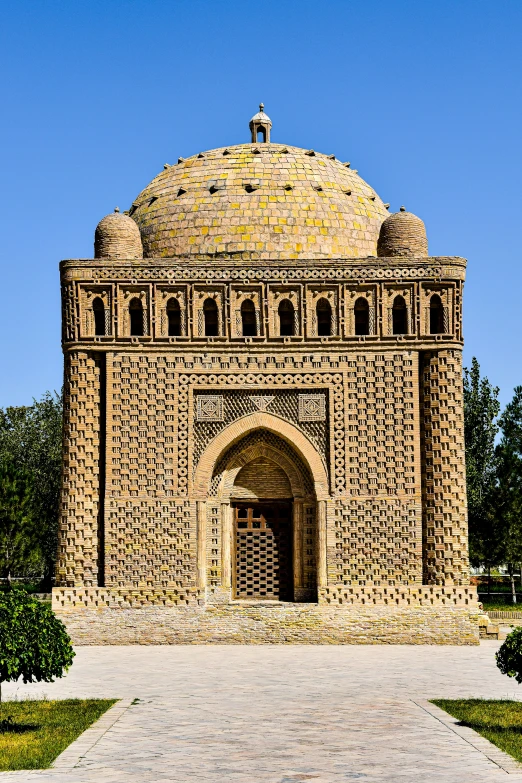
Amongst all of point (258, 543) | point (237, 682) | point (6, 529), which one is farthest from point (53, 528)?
point (237, 682)

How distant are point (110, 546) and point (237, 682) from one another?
19.6 feet

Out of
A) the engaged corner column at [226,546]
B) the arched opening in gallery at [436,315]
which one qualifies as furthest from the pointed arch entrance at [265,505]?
the arched opening in gallery at [436,315]

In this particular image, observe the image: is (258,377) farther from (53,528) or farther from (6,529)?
(53,528)

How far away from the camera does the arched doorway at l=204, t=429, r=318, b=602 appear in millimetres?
19953

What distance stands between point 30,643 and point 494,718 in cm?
444

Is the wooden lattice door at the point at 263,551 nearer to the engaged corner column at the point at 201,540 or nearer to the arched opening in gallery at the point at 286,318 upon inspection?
the engaged corner column at the point at 201,540

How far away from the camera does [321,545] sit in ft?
63.9

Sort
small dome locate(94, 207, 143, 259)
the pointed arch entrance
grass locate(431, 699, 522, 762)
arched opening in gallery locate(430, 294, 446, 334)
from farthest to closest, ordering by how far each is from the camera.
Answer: small dome locate(94, 207, 143, 259) → arched opening in gallery locate(430, 294, 446, 334) → the pointed arch entrance → grass locate(431, 699, 522, 762)

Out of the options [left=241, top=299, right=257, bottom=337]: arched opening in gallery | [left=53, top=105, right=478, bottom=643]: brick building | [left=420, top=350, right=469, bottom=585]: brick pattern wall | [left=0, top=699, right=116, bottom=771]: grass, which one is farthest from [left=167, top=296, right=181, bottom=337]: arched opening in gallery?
[left=0, top=699, right=116, bottom=771]: grass

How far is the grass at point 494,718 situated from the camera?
381 inches

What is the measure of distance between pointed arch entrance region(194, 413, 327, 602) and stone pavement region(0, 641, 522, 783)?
216 cm

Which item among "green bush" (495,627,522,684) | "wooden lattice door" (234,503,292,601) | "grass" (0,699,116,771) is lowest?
"grass" (0,699,116,771)

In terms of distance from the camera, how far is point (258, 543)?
20312mm

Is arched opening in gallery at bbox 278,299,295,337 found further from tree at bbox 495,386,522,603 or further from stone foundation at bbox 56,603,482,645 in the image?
tree at bbox 495,386,522,603
